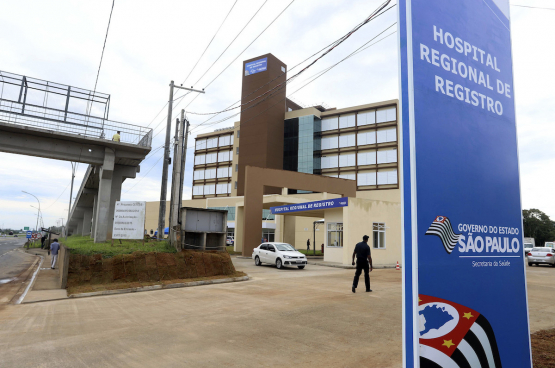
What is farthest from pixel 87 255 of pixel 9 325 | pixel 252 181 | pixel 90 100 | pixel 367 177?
pixel 367 177

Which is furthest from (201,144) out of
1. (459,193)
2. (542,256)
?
(459,193)

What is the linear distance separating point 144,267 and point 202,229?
444cm

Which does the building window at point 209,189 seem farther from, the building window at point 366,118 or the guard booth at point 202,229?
the guard booth at point 202,229

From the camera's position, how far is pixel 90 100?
25781 millimetres

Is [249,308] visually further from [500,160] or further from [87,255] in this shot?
[87,255]

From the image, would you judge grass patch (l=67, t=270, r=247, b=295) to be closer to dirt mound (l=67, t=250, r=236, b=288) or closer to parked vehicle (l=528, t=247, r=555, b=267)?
dirt mound (l=67, t=250, r=236, b=288)

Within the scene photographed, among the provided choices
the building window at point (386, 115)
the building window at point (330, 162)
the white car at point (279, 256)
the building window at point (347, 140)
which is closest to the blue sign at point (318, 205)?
the white car at point (279, 256)

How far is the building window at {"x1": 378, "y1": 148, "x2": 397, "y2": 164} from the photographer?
2133 inches

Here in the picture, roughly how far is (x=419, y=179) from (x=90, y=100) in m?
27.4

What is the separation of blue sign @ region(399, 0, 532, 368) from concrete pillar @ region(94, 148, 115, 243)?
26.3 meters

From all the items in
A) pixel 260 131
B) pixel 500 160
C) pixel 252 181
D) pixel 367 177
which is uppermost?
pixel 260 131

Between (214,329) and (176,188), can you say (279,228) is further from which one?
(214,329)

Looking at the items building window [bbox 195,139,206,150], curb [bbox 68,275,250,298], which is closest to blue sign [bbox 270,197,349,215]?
curb [bbox 68,275,250,298]

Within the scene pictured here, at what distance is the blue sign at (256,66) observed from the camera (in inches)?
2457
